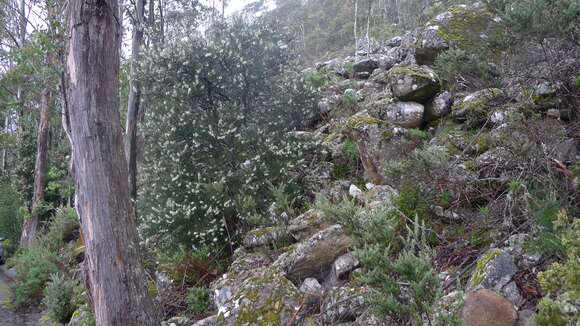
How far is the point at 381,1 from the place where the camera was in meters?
28.5

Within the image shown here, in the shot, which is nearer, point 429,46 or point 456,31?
point 456,31

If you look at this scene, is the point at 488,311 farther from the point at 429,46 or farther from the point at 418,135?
the point at 429,46

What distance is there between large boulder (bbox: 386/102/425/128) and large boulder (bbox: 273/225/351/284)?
279cm

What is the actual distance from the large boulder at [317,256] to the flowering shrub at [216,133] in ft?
5.93

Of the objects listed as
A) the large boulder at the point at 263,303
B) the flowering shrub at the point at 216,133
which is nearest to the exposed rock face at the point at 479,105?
the flowering shrub at the point at 216,133

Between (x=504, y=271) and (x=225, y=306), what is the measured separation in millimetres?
2674

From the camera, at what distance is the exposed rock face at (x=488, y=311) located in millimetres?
2834

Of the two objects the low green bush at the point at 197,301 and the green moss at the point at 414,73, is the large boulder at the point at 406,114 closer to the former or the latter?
the green moss at the point at 414,73

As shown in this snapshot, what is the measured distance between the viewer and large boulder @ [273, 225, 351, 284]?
14.9 feet

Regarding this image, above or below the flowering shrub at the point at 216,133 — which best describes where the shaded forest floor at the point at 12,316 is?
below

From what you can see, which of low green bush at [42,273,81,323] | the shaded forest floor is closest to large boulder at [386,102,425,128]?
low green bush at [42,273,81,323]

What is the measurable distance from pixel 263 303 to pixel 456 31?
5400 mm

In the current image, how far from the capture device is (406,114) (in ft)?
22.2

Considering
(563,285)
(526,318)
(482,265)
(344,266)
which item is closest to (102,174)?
(344,266)
